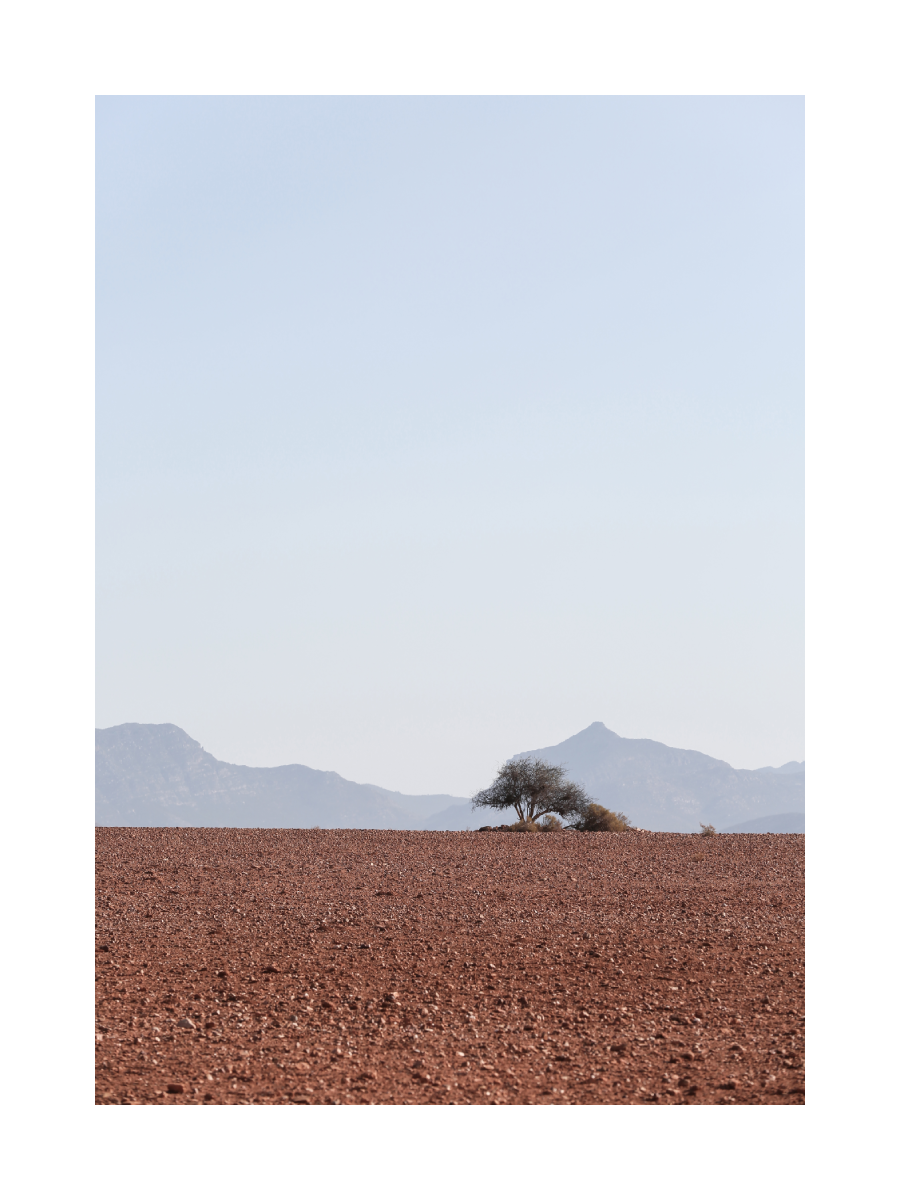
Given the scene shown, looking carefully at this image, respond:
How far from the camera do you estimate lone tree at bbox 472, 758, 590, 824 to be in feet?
92.5

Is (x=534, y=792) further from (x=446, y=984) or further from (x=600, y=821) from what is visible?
(x=446, y=984)

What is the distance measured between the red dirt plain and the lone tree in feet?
41.1

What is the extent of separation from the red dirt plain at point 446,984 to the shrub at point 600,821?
10.3m

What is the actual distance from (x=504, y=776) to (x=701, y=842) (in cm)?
981

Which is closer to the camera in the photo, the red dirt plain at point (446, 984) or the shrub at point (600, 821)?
the red dirt plain at point (446, 984)

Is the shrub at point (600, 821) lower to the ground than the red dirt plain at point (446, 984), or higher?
lower

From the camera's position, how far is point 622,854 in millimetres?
18062

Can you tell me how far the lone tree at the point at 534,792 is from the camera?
28203 millimetres

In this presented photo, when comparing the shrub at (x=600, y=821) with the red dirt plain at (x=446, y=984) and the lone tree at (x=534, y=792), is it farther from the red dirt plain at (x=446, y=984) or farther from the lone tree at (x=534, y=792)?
the red dirt plain at (x=446, y=984)

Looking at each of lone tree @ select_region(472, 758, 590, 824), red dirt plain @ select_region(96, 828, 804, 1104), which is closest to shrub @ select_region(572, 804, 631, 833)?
lone tree @ select_region(472, 758, 590, 824)

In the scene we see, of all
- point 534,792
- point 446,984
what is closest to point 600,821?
point 534,792

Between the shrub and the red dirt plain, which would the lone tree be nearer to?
the shrub

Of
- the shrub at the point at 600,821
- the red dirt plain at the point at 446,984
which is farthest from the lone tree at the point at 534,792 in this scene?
the red dirt plain at the point at 446,984

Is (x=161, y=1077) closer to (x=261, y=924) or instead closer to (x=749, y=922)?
(x=261, y=924)
